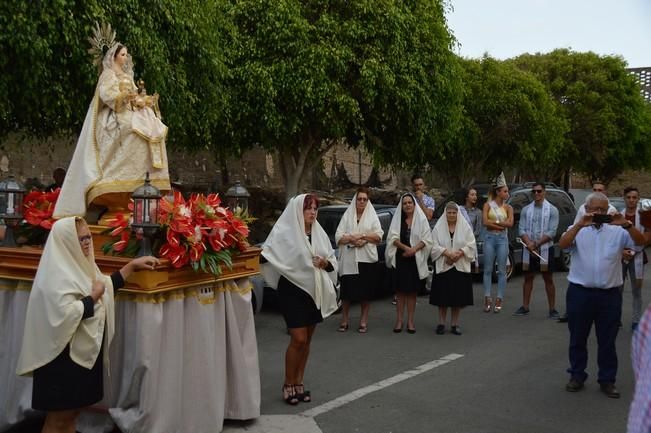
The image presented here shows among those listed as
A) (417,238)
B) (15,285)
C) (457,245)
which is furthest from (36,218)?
(457,245)

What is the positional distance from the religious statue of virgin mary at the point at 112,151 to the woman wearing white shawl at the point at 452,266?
4760mm

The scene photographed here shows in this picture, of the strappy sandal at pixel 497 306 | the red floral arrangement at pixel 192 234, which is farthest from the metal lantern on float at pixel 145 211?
the strappy sandal at pixel 497 306

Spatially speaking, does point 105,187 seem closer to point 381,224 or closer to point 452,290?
point 452,290

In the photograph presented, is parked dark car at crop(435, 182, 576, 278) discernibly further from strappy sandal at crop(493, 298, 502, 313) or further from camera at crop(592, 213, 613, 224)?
camera at crop(592, 213, 613, 224)

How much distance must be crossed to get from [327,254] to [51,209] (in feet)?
8.06

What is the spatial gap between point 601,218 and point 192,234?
3699mm

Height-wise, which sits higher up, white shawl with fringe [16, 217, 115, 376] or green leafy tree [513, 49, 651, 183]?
green leafy tree [513, 49, 651, 183]

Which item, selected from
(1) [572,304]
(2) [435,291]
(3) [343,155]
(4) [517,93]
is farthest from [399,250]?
(3) [343,155]

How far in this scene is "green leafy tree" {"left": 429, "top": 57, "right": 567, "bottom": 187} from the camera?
23969mm

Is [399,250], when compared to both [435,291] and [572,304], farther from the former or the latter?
[572,304]

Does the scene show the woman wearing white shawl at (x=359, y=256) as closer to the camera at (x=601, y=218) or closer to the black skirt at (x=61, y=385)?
the camera at (x=601, y=218)

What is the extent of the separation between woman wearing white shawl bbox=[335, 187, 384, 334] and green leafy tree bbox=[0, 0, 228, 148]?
A: 412 centimetres

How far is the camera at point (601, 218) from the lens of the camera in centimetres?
650

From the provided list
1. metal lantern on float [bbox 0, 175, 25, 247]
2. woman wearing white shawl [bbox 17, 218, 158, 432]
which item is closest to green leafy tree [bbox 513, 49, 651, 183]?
metal lantern on float [bbox 0, 175, 25, 247]
